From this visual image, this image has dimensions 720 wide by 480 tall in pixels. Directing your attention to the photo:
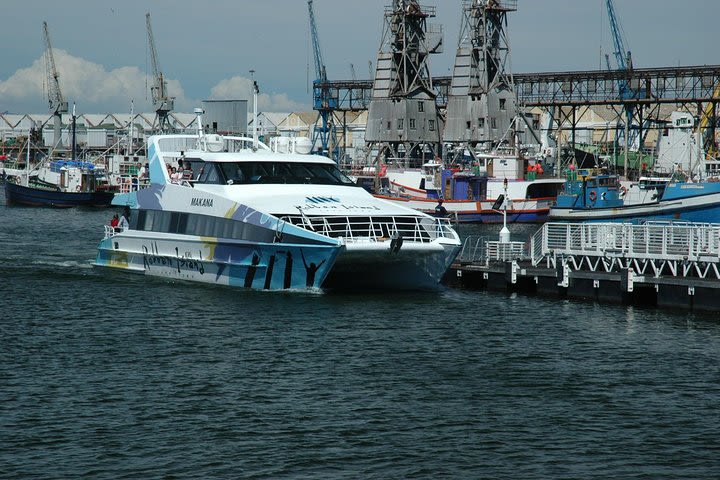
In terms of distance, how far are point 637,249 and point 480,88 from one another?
76249 mm

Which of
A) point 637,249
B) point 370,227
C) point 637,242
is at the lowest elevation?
point 637,249

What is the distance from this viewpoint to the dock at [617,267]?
39281 millimetres

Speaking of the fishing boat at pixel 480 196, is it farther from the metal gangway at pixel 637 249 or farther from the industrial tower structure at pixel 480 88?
the metal gangway at pixel 637 249

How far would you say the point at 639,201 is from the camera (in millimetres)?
82812

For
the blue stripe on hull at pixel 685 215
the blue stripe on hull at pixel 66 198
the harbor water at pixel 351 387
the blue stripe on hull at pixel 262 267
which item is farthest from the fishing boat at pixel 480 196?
the harbor water at pixel 351 387

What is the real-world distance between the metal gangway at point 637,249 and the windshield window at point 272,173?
8.78m

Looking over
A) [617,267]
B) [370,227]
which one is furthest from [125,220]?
[617,267]

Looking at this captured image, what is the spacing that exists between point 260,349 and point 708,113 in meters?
92.5

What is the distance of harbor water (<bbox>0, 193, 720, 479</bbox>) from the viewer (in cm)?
2280

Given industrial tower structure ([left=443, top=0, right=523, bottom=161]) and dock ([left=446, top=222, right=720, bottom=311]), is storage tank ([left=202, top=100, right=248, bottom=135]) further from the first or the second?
dock ([left=446, top=222, right=720, bottom=311])

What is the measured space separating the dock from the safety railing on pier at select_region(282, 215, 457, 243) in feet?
7.37

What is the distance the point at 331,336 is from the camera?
34.9 meters

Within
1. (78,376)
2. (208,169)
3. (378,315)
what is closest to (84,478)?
(78,376)

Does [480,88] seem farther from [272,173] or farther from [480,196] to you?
[272,173]
